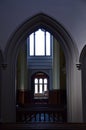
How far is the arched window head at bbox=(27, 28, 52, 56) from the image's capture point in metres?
17.9

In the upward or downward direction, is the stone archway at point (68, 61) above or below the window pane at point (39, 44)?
below

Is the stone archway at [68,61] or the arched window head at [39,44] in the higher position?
the arched window head at [39,44]

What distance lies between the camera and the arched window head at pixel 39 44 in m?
17.9

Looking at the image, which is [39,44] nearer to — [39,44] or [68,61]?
[39,44]

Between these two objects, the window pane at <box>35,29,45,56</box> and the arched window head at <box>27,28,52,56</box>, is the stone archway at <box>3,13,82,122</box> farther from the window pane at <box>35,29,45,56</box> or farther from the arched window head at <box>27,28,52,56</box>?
the window pane at <box>35,29,45,56</box>

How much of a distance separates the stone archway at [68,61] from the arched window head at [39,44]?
11.2m

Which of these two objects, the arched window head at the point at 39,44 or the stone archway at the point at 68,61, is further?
the arched window head at the point at 39,44

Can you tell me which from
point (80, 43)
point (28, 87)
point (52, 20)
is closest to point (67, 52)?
point (80, 43)

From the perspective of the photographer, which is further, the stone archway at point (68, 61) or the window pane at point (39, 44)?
the window pane at point (39, 44)

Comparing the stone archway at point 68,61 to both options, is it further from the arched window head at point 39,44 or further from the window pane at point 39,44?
the window pane at point 39,44

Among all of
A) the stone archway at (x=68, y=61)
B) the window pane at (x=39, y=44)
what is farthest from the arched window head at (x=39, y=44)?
the stone archway at (x=68, y=61)

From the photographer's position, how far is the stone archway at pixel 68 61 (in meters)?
6.33

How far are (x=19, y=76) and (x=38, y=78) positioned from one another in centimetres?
304

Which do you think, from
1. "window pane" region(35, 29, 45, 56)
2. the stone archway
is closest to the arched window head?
"window pane" region(35, 29, 45, 56)
